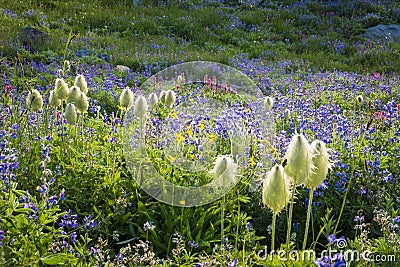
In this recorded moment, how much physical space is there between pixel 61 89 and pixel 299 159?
5.97 ft

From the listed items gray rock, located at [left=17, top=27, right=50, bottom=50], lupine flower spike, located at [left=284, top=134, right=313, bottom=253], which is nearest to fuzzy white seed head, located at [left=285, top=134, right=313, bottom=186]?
lupine flower spike, located at [left=284, top=134, right=313, bottom=253]

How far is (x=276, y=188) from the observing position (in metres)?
1.83

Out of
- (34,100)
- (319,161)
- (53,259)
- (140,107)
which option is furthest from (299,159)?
(34,100)

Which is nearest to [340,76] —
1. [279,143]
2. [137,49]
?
[137,49]

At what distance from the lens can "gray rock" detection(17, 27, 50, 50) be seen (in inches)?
356

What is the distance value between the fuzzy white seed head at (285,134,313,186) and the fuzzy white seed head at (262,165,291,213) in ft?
0.16

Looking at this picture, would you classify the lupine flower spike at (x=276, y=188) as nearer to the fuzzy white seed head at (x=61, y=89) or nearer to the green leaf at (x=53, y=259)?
the green leaf at (x=53, y=259)

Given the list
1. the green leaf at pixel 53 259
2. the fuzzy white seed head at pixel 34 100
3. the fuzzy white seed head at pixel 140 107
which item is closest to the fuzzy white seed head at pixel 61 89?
the fuzzy white seed head at pixel 34 100

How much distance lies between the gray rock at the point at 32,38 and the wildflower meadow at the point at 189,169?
0.07 ft

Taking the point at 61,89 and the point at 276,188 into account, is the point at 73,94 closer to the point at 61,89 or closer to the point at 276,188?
the point at 61,89

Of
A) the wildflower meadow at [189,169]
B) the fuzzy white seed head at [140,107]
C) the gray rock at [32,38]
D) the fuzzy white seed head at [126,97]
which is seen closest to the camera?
the wildflower meadow at [189,169]

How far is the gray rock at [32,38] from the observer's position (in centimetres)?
903

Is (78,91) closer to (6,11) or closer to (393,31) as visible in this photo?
(6,11)

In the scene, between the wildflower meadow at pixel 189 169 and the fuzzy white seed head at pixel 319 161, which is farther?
the wildflower meadow at pixel 189 169
